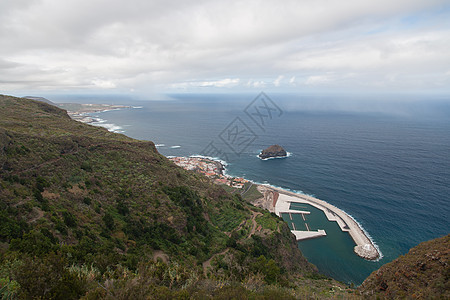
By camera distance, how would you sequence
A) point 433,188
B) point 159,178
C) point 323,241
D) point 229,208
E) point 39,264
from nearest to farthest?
point 39,264
point 159,178
point 229,208
point 323,241
point 433,188

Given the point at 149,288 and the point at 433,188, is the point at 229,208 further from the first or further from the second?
the point at 433,188

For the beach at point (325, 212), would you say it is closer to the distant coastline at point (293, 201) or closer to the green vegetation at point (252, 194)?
the distant coastline at point (293, 201)

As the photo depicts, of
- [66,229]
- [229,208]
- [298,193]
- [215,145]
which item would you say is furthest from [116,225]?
[215,145]

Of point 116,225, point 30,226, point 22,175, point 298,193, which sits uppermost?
point 22,175

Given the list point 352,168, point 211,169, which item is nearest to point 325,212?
point 352,168

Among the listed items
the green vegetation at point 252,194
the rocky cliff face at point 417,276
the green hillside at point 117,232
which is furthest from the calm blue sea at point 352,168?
the rocky cliff face at point 417,276
